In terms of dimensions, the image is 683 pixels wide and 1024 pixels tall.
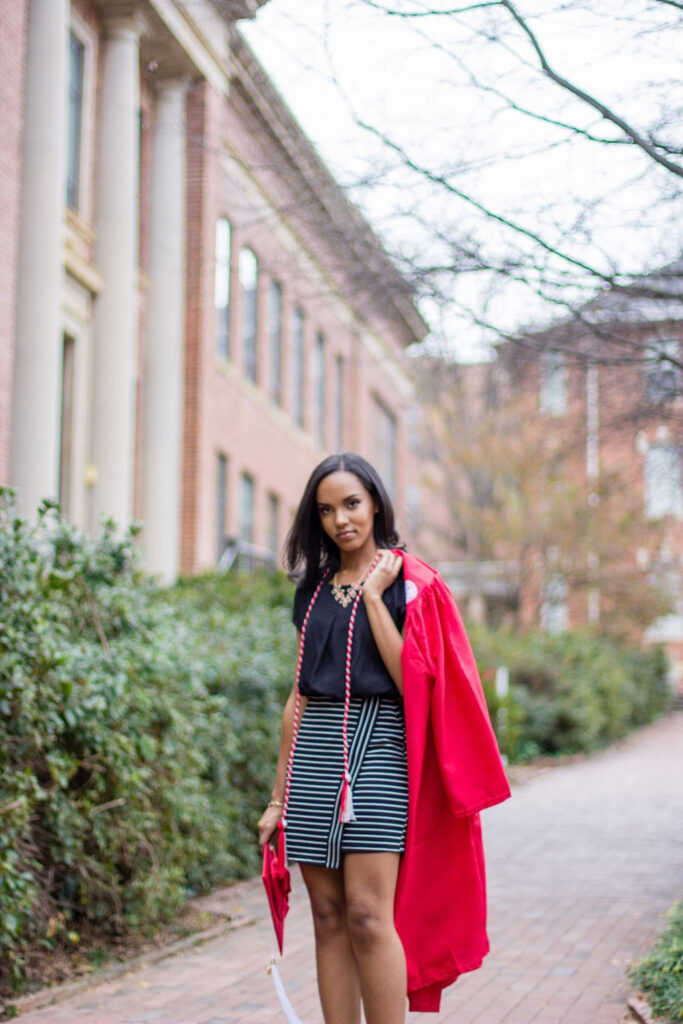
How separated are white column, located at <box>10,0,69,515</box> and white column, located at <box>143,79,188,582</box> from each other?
Result: 3.84 metres

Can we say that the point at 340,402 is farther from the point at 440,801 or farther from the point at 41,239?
the point at 440,801

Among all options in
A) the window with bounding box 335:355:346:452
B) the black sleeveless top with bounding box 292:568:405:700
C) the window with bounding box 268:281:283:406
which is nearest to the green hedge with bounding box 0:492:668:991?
the black sleeveless top with bounding box 292:568:405:700

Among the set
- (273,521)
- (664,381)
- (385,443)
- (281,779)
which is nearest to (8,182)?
(664,381)

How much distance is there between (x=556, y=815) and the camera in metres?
12.6

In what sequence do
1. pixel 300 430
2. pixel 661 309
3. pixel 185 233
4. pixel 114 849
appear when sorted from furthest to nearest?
pixel 300 430, pixel 185 233, pixel 661 309, pixel 114 849

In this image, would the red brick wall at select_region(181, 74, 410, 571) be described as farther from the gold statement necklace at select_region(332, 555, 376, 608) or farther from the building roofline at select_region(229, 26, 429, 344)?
the gold statement necklace at select_region(332, 555, 376, 608)

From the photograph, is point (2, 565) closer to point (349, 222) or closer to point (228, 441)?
point (349, 222)

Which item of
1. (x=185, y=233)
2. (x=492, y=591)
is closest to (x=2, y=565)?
(x=185, y=233)

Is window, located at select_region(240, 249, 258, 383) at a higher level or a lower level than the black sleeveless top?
higher

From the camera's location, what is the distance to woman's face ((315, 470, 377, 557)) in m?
4.04

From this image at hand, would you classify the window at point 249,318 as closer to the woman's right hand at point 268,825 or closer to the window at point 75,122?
the window at point 75,122

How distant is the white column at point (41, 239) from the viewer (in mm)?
13094

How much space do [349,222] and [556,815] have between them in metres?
6.89

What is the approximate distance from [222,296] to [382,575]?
1653cm
